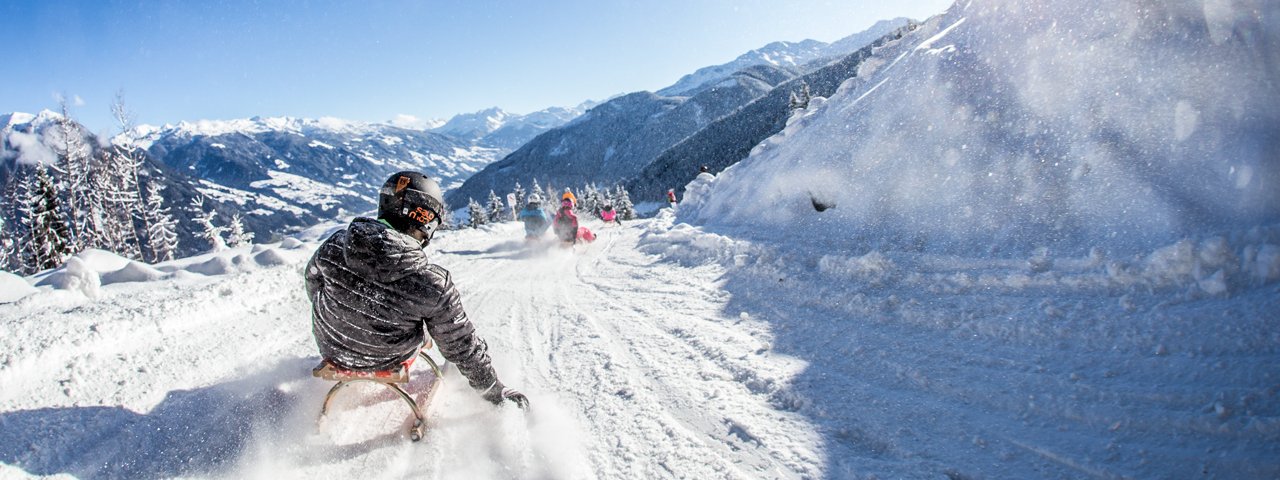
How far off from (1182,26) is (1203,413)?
4436 mm

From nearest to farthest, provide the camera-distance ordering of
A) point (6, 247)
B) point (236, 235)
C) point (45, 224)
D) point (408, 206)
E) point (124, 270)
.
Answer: point (408, 206) → point (124, 270) → point (45, 224) → point (6, 247) → point (236, 235)

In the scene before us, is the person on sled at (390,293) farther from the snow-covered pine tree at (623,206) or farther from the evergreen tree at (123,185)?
the snow-covered pine tree at (623,206)

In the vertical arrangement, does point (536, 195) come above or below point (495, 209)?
above

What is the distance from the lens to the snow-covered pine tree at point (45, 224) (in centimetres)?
2872

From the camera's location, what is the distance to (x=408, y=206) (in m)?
3.04

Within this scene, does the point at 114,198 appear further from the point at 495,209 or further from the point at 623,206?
the point at 623,206

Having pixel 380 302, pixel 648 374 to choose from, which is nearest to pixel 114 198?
pixel 380 302

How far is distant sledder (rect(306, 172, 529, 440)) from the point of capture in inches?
110

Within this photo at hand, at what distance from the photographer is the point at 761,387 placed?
358 cm

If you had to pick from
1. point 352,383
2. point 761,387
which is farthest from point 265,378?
point 761,387

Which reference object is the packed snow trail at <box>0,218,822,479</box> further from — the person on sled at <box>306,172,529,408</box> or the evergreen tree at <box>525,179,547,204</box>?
the evergreen tree at <box>525,179,547,204</box>

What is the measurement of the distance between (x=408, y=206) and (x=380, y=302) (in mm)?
590

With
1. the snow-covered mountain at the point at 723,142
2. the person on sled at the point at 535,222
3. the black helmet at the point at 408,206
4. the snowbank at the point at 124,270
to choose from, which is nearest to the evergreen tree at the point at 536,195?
the person on sled at the point at 535,222

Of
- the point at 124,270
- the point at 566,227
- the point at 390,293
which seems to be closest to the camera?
the point at 390,293
